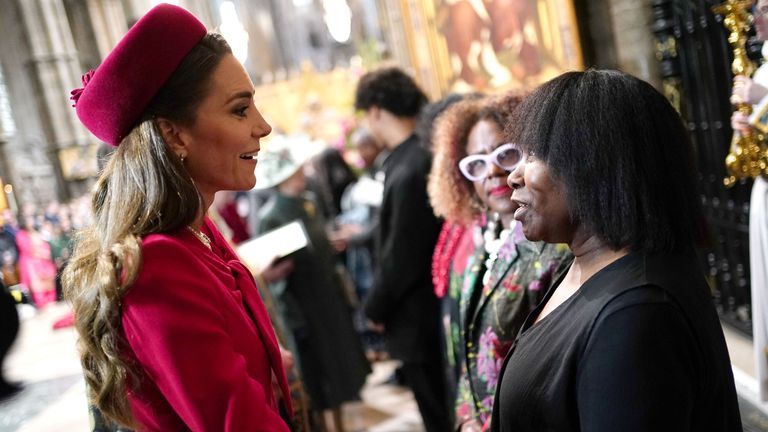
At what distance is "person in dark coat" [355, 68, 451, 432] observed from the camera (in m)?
3.05

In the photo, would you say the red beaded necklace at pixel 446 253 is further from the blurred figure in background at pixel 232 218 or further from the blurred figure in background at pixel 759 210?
the blurred figure in background at pixel 232 218

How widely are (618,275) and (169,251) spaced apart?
0.76 meters

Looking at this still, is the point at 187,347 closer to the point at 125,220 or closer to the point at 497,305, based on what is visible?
the point at 125,220

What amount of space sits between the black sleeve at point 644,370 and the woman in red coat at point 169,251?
587 millimetres

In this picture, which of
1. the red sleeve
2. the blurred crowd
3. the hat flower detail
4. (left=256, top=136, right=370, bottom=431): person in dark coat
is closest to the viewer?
the red sleeve

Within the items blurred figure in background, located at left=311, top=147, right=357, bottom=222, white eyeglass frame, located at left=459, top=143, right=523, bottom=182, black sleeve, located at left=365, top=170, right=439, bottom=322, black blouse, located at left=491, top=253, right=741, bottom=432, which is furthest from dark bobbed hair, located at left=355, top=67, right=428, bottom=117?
blurred figure in background, located at left=311, top=147, right=357, bottom=222

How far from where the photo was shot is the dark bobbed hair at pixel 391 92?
3.47 m

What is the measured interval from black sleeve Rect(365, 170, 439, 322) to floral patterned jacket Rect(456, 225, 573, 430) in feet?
3.45

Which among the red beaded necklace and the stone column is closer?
the red beaded necklace

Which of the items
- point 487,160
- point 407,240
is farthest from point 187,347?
point 407,240

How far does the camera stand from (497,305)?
5.78 feet

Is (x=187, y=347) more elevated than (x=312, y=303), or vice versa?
(x=187, y=347)

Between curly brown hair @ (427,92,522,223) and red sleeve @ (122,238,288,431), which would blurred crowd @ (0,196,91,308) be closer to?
red sleeve @ (122,238,288,431)

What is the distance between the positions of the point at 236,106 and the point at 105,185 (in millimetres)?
297
